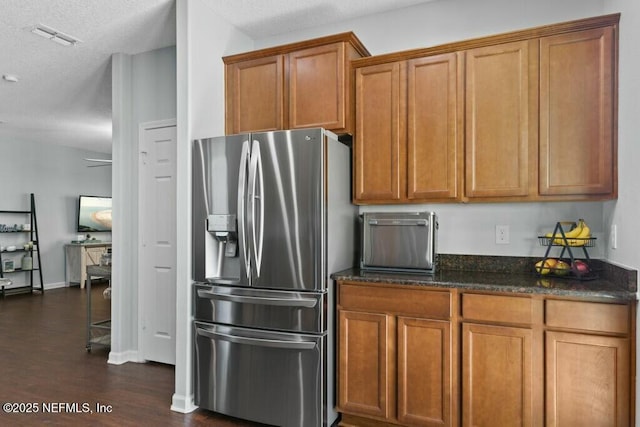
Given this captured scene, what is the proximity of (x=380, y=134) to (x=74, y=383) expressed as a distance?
9.86 ft

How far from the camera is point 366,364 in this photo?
7.88 feet

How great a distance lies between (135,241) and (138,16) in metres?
1.91

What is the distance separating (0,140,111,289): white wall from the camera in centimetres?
704

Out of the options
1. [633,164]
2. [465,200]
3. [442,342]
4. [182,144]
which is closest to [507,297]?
[442,342]

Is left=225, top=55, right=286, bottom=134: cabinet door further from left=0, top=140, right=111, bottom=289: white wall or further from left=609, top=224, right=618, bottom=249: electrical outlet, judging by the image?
left=0, top=140, right=111, bottom=289: white wall

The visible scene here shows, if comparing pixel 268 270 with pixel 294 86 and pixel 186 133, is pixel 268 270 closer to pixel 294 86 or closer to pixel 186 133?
pixel 186 133

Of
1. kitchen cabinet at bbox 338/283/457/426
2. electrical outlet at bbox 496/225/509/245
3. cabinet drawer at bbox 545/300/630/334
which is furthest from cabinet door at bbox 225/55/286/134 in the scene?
cabinet drawer at bbox 545/300/630/334

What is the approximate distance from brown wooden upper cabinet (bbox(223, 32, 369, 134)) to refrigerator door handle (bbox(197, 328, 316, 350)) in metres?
1.38

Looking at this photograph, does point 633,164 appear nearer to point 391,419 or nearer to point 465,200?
point 465,200

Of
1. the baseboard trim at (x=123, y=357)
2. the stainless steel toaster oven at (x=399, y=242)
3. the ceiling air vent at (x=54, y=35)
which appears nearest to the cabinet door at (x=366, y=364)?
the stainless steel toaster oven at (x=399, y=242)

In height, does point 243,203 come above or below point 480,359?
above

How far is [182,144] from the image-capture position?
110 inches

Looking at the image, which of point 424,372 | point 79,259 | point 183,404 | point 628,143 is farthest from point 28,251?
point 628,143

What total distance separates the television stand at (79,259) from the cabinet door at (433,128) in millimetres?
7125
